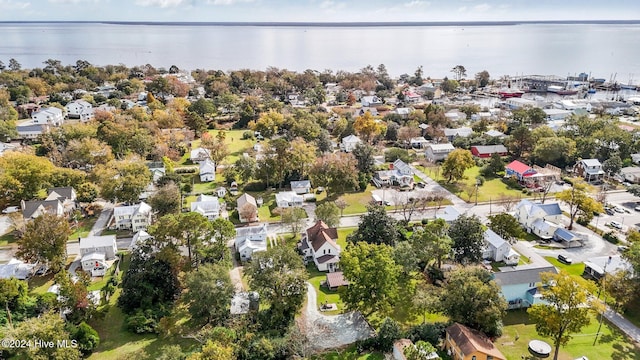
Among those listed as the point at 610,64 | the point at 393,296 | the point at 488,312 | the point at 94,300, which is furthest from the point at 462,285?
the point at 610,64

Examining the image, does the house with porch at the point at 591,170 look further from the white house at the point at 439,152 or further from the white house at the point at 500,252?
the white house at the point at 500,252

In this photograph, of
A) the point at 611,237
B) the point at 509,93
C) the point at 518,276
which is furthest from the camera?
the point at 509,93

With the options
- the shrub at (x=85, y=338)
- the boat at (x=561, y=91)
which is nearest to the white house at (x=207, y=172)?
the shrub at (x=85, y=338)

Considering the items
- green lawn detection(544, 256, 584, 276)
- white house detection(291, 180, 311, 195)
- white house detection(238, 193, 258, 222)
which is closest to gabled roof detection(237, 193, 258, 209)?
white house detection(238, 193, 258, 222)

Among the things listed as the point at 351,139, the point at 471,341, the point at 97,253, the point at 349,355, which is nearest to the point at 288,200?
the point at 97,253

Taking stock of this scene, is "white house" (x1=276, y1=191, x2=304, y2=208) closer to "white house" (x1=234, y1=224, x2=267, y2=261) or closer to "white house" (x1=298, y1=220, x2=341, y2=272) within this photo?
"white house" (x1=234, y1=224, x2=267, y2=261)

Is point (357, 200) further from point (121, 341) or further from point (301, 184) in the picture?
point (121, 341)
